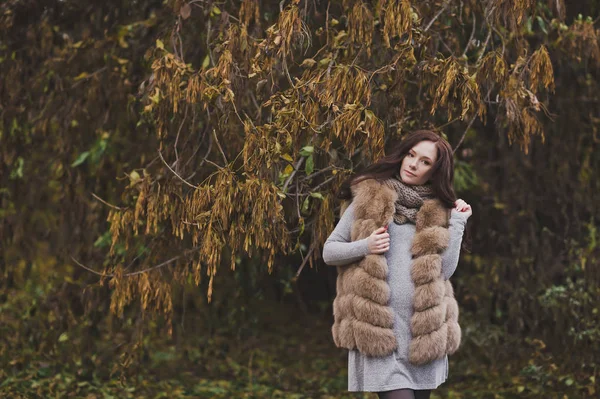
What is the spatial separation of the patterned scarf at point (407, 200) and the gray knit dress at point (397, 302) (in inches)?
1.3

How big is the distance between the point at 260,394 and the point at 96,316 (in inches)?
52.4

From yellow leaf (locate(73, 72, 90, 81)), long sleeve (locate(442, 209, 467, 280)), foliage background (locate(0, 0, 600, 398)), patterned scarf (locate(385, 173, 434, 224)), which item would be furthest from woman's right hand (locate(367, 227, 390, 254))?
yellow leaf (locate(73, 72, 90, 81))

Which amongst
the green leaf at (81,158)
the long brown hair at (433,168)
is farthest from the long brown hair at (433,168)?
the green leaf at (81,158)

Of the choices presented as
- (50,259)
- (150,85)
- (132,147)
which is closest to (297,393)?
(132,147)

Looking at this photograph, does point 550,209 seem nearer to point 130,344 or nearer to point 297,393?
point 297,393

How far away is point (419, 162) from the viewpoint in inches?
155

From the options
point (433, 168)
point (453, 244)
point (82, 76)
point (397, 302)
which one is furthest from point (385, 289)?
point (82, 76)

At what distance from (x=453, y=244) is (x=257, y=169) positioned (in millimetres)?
909

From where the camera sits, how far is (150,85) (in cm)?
497

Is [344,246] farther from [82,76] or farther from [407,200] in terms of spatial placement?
[82,76]

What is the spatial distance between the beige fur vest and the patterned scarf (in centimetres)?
3

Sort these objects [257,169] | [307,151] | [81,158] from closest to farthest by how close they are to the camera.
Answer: [257,169] < [307,151] < [81,158]

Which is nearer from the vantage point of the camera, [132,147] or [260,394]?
[132,147]

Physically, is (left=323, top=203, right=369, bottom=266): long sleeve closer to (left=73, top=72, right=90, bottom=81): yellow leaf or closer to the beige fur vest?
the beige fur vest
